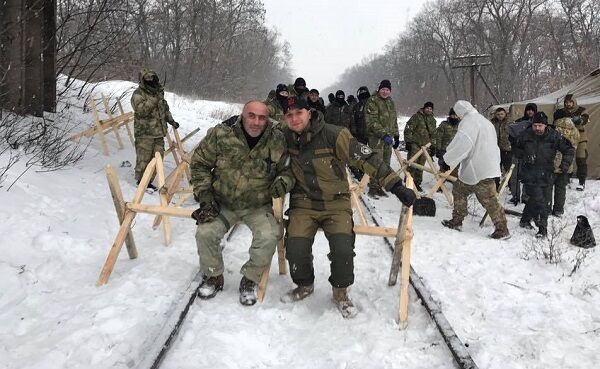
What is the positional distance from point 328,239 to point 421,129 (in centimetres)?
675

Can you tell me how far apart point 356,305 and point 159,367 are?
1.84 meters

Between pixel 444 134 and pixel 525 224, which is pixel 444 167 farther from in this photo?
pixel 525 224

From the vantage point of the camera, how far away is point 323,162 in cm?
398

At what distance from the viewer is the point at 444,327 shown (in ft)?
11.3

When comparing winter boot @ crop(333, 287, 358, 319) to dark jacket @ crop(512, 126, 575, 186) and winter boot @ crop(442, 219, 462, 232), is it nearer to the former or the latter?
winter boot @ crop(442, 219, 462, 232)

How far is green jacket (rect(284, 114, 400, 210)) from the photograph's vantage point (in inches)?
156

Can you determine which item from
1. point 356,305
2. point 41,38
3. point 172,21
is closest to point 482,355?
point 356,305

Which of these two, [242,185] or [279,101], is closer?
[242,185]

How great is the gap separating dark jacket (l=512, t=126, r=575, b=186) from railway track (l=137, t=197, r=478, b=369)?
3.52 meters

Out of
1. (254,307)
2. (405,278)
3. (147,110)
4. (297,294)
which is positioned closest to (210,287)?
(254,307)

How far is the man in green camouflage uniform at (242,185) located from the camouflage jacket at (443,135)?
271 inches

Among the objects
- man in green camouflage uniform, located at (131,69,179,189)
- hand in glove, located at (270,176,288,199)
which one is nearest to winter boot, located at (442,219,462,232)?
hand in glove, located at (270,176,288,199)

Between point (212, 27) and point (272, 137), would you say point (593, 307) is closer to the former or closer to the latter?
point (272, 137)

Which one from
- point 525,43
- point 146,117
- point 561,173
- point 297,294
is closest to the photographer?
point 297,294
